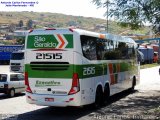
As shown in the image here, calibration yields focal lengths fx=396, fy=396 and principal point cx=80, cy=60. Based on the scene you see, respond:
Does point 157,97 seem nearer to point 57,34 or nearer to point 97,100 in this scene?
point 97,100

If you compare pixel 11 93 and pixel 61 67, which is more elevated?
pixel 61 67

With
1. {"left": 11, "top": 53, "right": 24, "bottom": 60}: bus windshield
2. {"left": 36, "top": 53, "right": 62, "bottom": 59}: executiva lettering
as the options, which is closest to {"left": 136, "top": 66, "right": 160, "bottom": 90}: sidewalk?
{"left": 11, "top": 53, "right": 24, "bottom": 60}: bus windshield

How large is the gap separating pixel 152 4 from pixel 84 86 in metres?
7.43

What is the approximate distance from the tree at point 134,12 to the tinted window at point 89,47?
5579mm

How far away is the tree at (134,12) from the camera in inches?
785

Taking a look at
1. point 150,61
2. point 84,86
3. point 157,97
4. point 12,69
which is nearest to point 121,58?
point 157,97

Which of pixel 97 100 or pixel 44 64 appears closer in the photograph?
pixel 44 64

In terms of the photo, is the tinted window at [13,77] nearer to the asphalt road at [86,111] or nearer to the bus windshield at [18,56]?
the asphalt road at [86,111]

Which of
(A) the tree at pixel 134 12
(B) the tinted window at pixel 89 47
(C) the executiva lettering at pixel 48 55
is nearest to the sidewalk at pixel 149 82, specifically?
(A) the tree at pixel 134 12

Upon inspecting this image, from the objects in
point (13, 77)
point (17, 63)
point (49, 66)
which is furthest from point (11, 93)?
point (17, 63)

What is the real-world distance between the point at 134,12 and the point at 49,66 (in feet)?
25.9

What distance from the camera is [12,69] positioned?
38.1m

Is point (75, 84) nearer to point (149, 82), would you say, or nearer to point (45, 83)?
point (45, 83)

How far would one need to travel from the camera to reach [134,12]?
20391 millimetres
